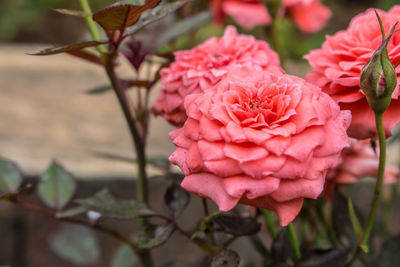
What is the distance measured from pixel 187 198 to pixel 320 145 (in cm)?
Result: 17

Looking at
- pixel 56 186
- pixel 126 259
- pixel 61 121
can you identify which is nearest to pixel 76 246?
pixel 126 259

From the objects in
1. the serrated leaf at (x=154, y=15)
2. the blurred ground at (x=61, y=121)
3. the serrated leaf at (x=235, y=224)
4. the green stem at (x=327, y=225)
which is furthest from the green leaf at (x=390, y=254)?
the blurred ground at (x=61, y=121)

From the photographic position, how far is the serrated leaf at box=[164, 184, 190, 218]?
405 mm

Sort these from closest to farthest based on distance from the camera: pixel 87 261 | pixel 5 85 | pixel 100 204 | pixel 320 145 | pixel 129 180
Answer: pixel 320 145, pixel 100 204, pixel 87 261, pixel 129 180, pixel 5 85

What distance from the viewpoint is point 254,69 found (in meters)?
0.34

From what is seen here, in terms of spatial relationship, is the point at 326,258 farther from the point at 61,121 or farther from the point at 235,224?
the point at 61,121

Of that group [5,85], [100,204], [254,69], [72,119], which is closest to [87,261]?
[100,204]

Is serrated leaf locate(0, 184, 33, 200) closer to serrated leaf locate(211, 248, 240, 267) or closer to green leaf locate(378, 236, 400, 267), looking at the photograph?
serrated leaf locate(211, 248, 240, 267)

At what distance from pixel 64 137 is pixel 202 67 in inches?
35.0

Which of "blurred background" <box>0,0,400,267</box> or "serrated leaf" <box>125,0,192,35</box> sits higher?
"serrated leaf" <box>125,0,192,35</box>

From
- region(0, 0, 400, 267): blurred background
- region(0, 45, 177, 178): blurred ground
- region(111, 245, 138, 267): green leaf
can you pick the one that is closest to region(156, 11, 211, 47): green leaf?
region(0, 0, 400, 267): blurred background

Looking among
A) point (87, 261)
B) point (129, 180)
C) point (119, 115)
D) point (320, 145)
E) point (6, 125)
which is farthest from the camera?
point (119, 115)

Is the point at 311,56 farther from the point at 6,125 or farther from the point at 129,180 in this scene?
the point at 6,125

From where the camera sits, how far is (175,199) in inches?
16.3
